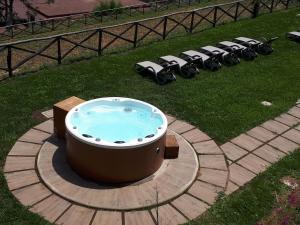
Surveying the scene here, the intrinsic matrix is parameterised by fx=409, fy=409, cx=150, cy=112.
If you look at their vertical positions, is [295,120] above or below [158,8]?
above

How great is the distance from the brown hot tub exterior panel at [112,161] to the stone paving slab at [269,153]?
279 centimetres

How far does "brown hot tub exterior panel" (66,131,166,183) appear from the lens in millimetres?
8617

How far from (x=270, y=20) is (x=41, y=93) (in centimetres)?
1382

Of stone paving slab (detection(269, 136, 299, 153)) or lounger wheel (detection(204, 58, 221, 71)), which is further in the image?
lounger wheel (detection(204, 58, 221, 71))

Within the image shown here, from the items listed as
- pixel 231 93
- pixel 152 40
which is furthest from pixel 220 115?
pixel 152 40

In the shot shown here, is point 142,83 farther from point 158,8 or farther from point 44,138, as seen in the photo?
point 158,8

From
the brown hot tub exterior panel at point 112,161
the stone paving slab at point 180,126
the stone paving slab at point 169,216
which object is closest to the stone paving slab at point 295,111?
the stone paving slab at point 180,126

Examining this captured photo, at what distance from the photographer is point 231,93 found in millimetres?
13430

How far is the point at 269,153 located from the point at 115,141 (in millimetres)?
4072

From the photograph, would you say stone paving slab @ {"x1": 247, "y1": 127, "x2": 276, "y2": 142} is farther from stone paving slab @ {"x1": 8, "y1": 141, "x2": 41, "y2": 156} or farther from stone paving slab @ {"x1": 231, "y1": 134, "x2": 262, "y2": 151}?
stone paving slab @ {"x1": 8, "y1": 141, "x2": 41, "y2": 156}

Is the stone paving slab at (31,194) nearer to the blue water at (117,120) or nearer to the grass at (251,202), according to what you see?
the blue water at (117,120)

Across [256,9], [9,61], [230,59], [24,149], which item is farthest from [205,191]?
[256,9]

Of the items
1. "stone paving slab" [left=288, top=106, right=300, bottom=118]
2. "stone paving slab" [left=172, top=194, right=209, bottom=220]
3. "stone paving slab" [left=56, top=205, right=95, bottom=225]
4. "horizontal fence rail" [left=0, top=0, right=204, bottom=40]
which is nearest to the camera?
"stone paving slab" [left=56, top=205, right=95, bottom=225]

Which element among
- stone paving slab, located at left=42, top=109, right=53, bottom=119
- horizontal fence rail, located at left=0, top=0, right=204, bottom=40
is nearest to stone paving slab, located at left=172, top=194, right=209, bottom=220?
stone paving slab, located at left=42, top=109, right=53, bottom=119
